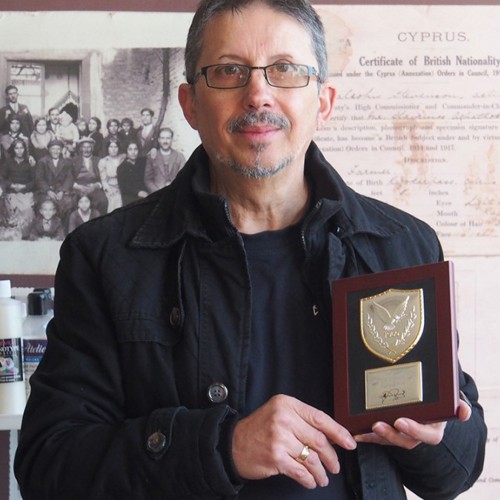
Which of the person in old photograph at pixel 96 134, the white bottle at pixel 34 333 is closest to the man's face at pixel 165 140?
the person in old photograph at pixel 96 134

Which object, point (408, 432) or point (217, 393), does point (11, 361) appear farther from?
point (408, 432)

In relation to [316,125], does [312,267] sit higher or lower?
lower

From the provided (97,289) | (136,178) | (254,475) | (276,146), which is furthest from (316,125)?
(136,178)

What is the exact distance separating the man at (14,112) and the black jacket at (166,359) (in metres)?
0.63

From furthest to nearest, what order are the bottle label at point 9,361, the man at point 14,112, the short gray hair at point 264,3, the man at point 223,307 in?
the man at point 14,112
the bottle label at point 9,361
the short gray hair at point 264,3
the man at point 223,307

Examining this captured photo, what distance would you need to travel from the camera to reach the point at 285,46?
115 centimetres

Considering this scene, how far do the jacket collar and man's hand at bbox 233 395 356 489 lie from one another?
0.26m

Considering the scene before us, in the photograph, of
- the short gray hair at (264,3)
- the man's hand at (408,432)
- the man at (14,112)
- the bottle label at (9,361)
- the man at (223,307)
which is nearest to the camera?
the man's hand at (408,432)

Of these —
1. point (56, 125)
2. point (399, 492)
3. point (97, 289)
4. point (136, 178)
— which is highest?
point (56, 125)

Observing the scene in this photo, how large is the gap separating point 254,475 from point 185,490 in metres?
0.09

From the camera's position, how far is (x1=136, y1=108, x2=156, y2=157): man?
1745mm

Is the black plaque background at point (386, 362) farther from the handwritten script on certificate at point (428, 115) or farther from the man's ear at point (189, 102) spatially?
the handwritten script on certificate at point (428, 115)

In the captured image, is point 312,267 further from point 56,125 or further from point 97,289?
point 56,125

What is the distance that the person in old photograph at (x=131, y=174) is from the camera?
1.75 metres
